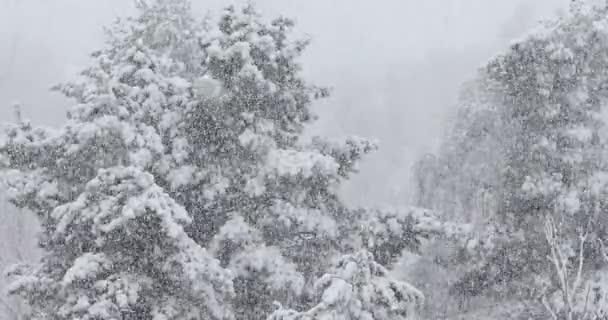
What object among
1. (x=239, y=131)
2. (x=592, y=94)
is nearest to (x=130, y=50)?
(x=239, y=131)

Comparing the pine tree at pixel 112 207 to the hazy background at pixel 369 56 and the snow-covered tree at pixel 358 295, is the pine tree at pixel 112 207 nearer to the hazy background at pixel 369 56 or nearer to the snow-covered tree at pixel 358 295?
the snow-covered tree at pixel 358 295

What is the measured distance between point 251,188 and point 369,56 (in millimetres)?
87155

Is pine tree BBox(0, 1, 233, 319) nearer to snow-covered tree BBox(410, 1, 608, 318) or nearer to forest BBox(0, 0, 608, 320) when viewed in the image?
forest BBox(0, 0, 608, 320)

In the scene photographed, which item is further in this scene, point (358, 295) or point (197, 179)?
point (197, 179)

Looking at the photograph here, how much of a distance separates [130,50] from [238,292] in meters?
4.88

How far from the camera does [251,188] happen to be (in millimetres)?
12250

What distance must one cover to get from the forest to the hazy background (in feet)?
114

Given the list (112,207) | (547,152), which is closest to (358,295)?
(112,207)

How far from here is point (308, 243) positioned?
42.1 feet

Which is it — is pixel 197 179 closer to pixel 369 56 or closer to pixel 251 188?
pixel 251 188

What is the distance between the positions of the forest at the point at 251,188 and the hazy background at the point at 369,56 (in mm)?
34632

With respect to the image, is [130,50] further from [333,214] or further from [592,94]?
[592,94]

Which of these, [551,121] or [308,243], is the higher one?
[551,121]

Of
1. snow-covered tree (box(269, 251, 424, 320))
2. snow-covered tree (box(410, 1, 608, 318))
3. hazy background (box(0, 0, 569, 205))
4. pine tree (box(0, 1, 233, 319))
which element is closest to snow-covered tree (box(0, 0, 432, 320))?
pine tree (box(0, 1, 233, 319))
